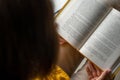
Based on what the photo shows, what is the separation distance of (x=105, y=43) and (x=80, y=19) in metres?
0.12

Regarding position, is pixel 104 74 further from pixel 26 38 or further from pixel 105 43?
pixel 26 38

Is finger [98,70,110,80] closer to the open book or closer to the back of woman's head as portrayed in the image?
the open book

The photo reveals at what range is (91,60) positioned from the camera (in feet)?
2.89

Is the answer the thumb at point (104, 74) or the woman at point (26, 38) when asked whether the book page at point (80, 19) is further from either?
the woman at point (26, 38)

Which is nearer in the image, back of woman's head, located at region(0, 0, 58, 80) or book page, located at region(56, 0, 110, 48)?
back of woman's head, located at region(0, 0, 58, 80)

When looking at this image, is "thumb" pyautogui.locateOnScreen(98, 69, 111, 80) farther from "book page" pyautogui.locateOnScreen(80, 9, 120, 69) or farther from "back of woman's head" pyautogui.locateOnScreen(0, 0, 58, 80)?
"back of woman's head" pyautogui.locateOnScreen(0, 0, 58, 80)

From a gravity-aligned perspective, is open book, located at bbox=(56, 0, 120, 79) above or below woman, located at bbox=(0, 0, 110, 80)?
below

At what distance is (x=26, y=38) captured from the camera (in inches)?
19.7

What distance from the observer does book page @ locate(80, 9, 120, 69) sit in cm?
86

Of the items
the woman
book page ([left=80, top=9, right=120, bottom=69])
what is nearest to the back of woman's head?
the woman

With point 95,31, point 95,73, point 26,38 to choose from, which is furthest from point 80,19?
point 26,38

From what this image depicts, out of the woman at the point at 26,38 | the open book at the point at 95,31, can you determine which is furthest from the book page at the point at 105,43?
the woman at the point at 26,38

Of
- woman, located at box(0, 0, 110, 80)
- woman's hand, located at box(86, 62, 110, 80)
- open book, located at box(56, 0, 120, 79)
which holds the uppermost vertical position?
woman, located at box(0, 0, 110, 80)

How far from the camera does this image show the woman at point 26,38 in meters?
0.47
